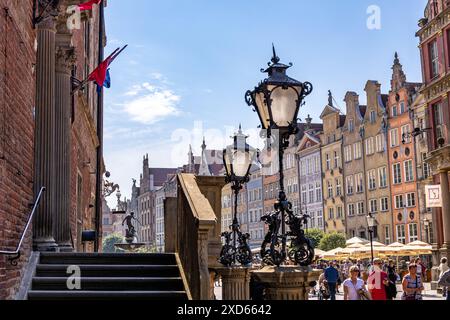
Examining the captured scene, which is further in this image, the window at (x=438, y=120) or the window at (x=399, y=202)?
the window at (x=399, y=202)

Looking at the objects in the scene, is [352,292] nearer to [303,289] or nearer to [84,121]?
[303,289]

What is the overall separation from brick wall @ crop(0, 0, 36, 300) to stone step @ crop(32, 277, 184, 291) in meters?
0.34

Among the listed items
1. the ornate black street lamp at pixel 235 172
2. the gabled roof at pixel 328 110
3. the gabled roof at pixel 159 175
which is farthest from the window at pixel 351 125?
the gabled roof at pixel 159 175

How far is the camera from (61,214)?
11.0m

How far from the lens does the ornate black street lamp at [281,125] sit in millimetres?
6977

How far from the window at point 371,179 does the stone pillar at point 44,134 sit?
46.8 m

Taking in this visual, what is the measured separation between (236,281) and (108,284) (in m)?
4.54

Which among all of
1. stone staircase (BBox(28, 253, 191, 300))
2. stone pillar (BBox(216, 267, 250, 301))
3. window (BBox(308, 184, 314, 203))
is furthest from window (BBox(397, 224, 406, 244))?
stone staircase (BBox(28, 253, 191, 300))

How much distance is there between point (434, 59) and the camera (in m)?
30.7

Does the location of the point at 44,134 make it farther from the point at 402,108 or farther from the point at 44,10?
the point at 402,108

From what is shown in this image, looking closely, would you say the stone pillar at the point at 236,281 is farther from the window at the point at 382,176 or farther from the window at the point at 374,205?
the window at the point at 374,205

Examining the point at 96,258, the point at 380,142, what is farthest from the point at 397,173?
the point at 96,258

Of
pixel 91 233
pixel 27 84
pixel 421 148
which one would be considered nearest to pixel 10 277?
pixel 27 84

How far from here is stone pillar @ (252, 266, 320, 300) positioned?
661 centimetres
